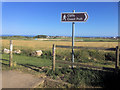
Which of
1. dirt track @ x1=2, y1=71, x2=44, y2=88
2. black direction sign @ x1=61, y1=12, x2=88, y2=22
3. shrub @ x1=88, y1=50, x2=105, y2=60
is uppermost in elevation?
black direction sign @ x1=61, y1=12, x2=88, y2=22

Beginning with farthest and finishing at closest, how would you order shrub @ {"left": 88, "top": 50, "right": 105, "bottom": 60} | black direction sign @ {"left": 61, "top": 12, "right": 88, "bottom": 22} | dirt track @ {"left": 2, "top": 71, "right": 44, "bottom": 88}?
shrub @ {"left": 88, "top": 50, "right": 105, "bottom": 60}
black direction sign @ {"left": 61, "top": 12, "right": 88, "bottom": 22}
dirt track @ {"left": 2, "top": 71, "right": 44, "bottom": 88}

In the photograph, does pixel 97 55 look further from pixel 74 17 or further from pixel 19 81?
pixel 19 81

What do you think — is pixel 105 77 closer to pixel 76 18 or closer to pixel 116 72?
pixel 116 72

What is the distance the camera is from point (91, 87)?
3738mm

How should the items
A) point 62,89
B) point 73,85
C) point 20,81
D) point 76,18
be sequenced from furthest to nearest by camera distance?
point 76,18 → point 20,81 → point 73,85 → point 62,89

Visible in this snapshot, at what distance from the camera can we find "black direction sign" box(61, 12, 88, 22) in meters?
5.31

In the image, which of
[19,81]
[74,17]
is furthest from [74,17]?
[19,81]

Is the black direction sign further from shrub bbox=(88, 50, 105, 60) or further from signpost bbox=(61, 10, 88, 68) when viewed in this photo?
shrub bbox=(88, 50, 105, 60)

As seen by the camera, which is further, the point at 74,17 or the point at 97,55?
the point at 97,55

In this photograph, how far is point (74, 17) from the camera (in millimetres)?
5398

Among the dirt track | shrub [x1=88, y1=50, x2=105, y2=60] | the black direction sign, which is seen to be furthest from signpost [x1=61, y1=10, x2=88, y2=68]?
shrub [x1=88, y1=50, x2=105, y2=60]

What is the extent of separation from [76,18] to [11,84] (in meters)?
3.75

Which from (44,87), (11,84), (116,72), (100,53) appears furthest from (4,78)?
(100,53)

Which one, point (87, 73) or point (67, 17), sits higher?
point (67, 17)
